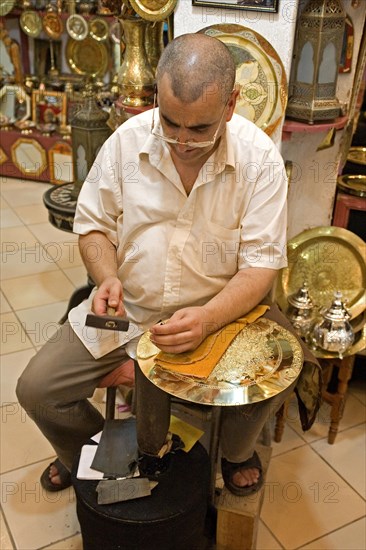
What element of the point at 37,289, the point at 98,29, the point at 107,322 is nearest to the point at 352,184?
the point at 107,322

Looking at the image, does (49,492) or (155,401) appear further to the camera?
(49,492)

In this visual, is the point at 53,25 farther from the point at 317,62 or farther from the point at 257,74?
the point at 317,62

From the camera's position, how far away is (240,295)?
1507 mm

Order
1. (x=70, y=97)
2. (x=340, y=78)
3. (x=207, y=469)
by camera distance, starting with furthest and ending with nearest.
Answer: (x=70, y=97) < (x=340, y=78) < (x=207, y=469)

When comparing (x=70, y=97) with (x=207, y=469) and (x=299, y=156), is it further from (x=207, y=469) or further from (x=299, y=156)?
(x=207, y=469)

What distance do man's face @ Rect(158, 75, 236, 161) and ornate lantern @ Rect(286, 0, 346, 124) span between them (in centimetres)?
60

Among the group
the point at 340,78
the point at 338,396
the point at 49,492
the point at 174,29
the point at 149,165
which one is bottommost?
the point at 49,492

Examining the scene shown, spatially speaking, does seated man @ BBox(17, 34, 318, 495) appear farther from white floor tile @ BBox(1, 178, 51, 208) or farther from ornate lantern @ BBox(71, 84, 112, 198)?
white floor tile @ BBox(1, 178, 51, 208)

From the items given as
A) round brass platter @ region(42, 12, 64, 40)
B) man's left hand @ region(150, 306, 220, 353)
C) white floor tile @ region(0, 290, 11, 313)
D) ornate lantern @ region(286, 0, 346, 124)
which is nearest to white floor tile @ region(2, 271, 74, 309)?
white floor tile @ region(0, 290, 11, 313)

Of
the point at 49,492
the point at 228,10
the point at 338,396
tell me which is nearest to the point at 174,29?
the point at 228,10

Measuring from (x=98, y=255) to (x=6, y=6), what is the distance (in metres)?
3.66

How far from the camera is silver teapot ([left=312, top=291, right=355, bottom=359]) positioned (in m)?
2.03

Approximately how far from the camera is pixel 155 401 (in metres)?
1.39

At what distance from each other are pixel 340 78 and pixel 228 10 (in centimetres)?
48
